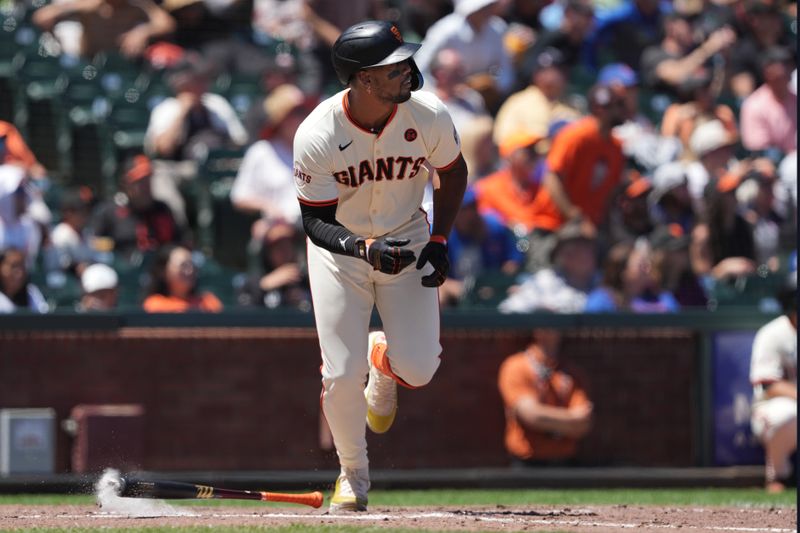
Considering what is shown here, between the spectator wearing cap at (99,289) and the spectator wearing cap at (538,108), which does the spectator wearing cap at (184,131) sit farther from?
the spectator wearing cap at (538,108)

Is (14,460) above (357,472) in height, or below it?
below

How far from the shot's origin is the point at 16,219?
990 centimetres

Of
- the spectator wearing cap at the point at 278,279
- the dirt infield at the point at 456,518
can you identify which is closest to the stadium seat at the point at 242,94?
the spectator wearing cap at the point at 278,279

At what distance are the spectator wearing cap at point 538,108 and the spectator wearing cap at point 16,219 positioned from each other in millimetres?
3918

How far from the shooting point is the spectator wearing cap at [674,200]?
11547mm

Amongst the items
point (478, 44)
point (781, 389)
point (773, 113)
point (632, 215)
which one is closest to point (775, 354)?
point (781, 389)

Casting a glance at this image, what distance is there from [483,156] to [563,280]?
5.48 feet

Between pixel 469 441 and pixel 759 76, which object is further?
pixel 759 76

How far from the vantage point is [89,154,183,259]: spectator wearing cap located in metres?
10.4

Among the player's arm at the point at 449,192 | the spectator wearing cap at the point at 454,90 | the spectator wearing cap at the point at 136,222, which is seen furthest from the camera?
the spectator wearing cap at the point at 454,90

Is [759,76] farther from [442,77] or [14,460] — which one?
[14,460]

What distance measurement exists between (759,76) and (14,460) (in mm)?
7947

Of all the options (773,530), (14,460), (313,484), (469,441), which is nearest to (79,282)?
(14,460)

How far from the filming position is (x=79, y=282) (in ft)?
32.7
